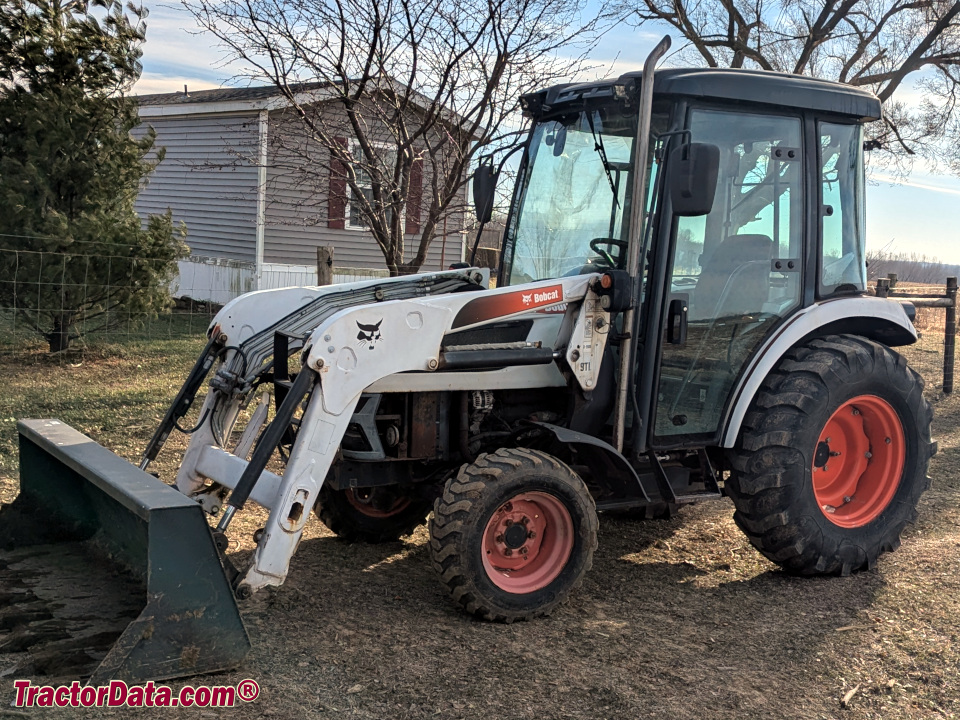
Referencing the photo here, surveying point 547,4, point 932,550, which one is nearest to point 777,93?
point 932,550

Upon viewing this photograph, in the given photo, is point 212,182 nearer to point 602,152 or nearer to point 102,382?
point 102,382

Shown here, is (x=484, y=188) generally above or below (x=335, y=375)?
above

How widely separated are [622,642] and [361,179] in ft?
32.1

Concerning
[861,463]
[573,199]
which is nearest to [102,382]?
[573,199]

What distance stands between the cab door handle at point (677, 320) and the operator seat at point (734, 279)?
0.12 m

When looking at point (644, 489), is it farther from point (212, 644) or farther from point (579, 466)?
point (212, 644)

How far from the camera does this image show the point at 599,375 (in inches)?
190

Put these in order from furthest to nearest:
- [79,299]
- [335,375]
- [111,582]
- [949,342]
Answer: [949,342] < [79,299] < [111,582] < [335,375]

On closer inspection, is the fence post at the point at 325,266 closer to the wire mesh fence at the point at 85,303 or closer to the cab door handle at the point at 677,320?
the wire mesh fence at the point at 85,303

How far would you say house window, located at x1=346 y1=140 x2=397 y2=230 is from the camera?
1176cm

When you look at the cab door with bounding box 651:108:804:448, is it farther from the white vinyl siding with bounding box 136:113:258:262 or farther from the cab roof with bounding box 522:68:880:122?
the white vinyl siding with bounding box 136:113:258:262

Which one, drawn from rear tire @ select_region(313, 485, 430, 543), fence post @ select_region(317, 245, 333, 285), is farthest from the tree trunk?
rear tire @ select_region(313, 485, 430, 543)

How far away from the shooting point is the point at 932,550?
5.66 m

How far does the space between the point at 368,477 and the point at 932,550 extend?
131 inches
